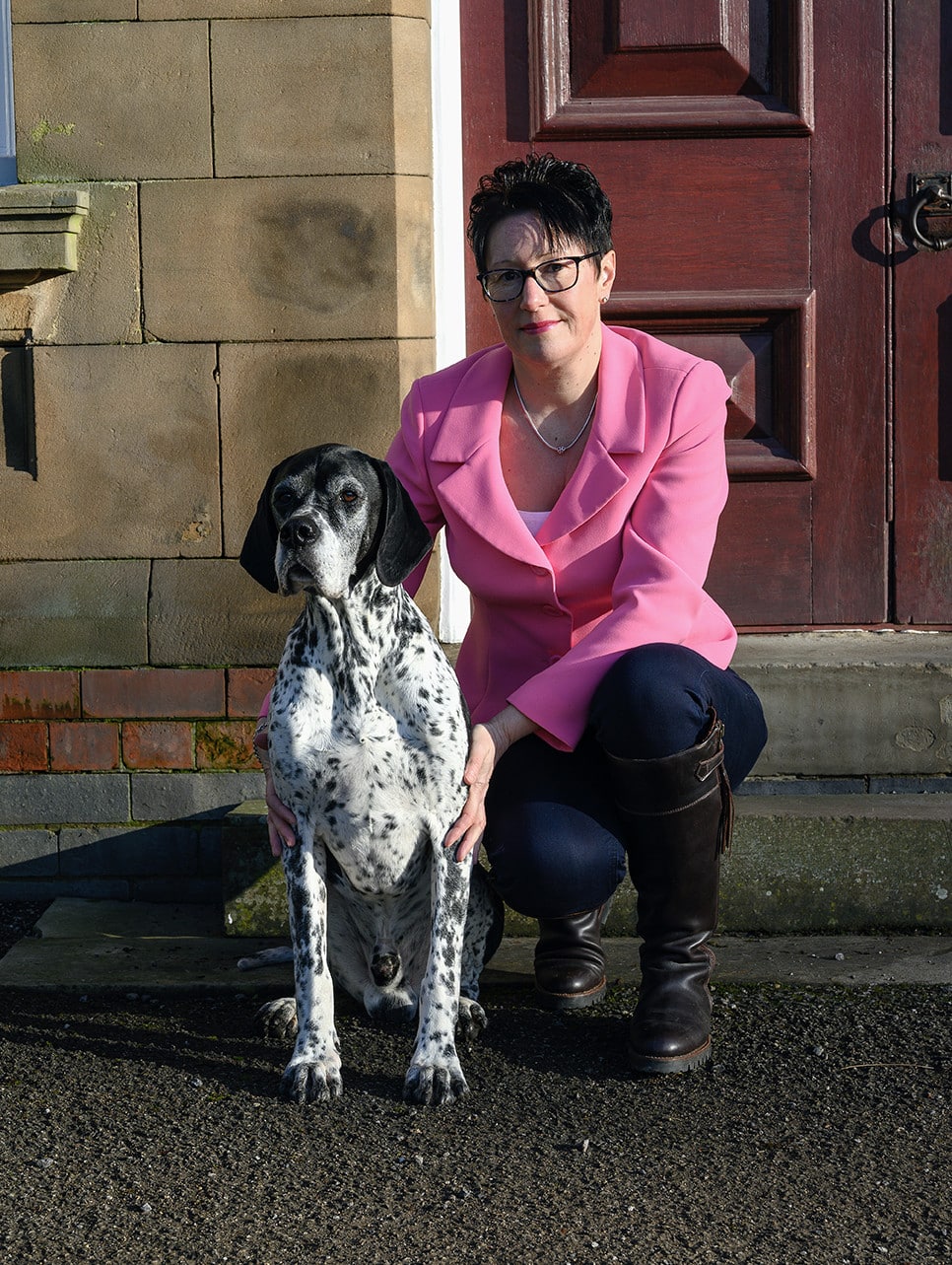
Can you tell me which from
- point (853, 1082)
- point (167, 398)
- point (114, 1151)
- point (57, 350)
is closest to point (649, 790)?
point (853, 1082)

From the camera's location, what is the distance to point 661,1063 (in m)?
2.87

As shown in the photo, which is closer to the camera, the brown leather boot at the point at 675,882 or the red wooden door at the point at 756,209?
the brown leather boot at the point at 675,882

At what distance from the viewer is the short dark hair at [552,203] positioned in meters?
3.03

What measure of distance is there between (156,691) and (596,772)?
146 cm

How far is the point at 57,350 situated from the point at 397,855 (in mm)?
1912

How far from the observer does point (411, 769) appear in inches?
111

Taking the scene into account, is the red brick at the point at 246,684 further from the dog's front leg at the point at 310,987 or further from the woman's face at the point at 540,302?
the woman's face at the point at 540,302

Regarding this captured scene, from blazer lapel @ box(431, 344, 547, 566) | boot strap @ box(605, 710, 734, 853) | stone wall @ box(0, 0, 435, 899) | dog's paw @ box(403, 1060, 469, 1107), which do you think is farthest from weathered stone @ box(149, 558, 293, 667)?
dog's paw @ box(403, 1060, 469, 1107)

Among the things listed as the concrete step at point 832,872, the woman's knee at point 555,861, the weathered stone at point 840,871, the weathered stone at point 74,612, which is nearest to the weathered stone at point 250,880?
the concrete step at point 832,872

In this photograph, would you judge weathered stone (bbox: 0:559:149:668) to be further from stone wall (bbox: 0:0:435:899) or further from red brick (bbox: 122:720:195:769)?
red brick (bbox: 122:720:195:769)

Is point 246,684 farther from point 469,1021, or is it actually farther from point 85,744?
point 469,1021

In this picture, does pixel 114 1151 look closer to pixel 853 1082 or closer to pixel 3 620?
pixel 853 1082

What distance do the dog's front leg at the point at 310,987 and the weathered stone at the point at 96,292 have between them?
1.75 meters

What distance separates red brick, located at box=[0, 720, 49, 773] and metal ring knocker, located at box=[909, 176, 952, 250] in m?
2.84
